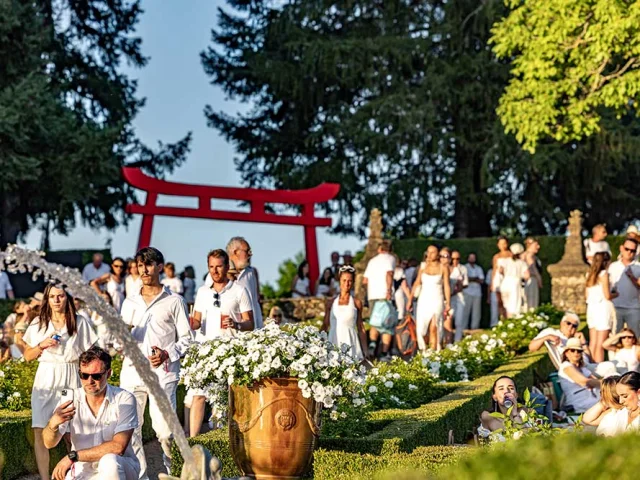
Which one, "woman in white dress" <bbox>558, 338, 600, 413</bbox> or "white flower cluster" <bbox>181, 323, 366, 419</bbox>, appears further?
"woman in white dress" <bbox>558, 338, 600, 413</bbox>

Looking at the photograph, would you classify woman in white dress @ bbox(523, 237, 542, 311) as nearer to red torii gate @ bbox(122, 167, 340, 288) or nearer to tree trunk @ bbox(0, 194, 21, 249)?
red torii gate @ bbox(122, 167, 340, 288)

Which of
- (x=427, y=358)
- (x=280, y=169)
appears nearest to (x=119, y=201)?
(x=280, y=169)

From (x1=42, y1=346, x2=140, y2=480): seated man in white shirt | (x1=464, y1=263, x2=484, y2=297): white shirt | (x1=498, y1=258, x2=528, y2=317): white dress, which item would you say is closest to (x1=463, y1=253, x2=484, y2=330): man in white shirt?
(x1=464, y1=263, x2=484, y2=297): white shirt

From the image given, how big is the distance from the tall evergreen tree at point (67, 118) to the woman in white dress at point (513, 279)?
1133cm

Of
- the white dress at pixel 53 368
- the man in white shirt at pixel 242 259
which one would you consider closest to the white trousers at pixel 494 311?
Answer: the man in white shirt at pixel 242 259

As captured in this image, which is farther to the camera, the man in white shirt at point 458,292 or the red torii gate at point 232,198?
the red torii gate at point 232,198

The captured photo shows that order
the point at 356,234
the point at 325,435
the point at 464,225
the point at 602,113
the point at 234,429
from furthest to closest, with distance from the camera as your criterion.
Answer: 1. the point at 356,234
2. the point at 464,225
3. the point at 602,113
4. the point at 325,435
5. the point at 234,429

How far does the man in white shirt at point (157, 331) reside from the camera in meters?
8.71

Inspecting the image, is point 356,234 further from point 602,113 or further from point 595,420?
point 595,420

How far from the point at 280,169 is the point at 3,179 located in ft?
27.9

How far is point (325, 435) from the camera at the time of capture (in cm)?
841

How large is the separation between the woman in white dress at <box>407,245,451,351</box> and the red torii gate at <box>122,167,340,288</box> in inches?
393

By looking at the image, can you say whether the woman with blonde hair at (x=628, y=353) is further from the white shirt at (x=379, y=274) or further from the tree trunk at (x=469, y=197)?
the tree trunk at (x=469, y=197)

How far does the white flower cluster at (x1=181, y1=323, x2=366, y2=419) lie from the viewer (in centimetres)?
739
